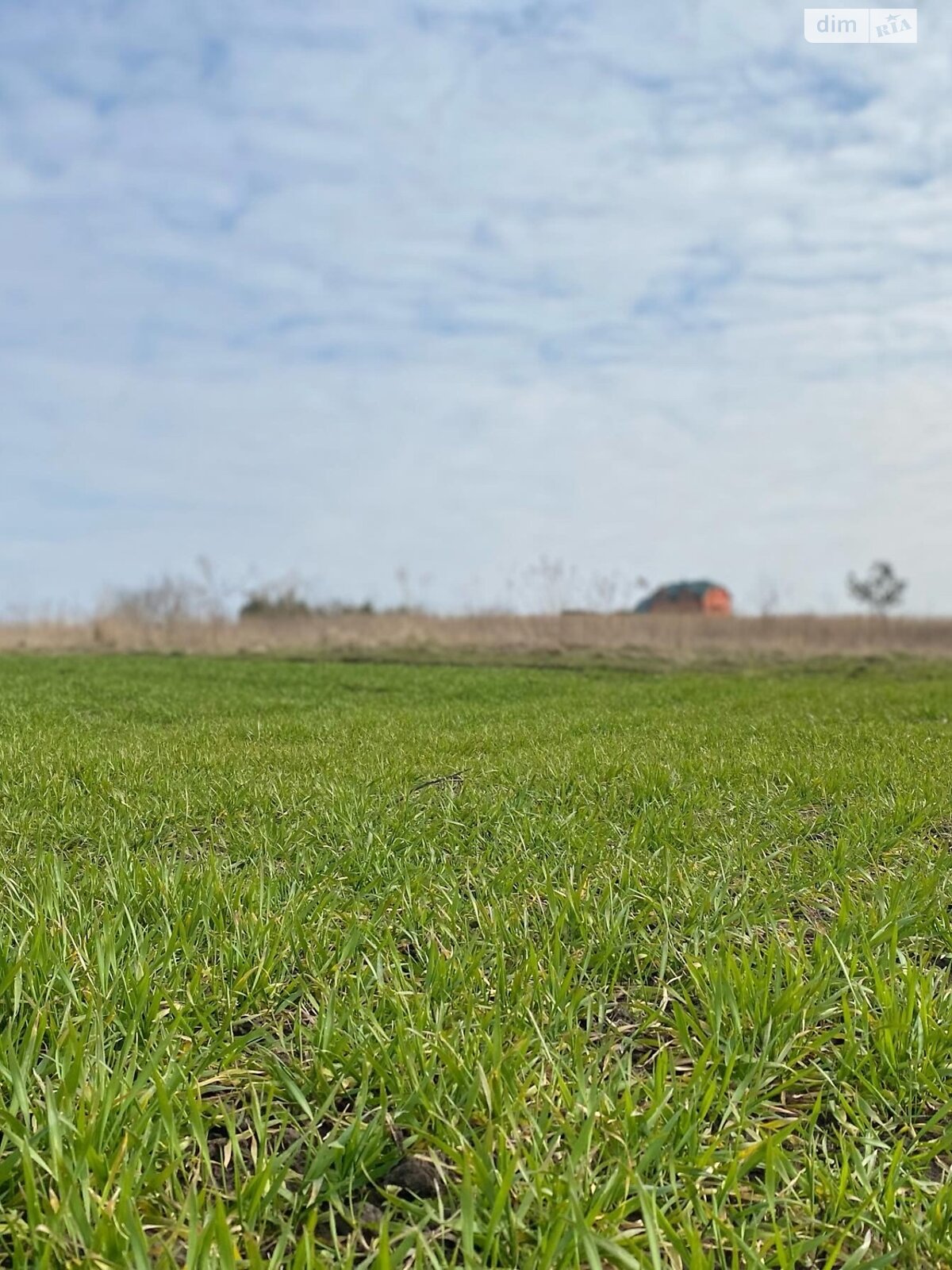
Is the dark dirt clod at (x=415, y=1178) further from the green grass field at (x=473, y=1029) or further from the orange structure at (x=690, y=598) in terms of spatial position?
the orange structure at (x=690, y=598)

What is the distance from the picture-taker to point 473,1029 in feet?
7.11

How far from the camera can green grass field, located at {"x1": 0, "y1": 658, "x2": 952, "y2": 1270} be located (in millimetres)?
1663

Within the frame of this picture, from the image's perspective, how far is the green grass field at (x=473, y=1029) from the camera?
65.5 inches

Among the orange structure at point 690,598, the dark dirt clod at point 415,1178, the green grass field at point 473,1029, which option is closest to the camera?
the green grass field at point 473,1029

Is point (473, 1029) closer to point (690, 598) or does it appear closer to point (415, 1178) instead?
→ point (415, 1178)

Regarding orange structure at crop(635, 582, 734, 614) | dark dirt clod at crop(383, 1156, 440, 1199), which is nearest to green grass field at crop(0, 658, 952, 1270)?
dark dirt clod at crop(383, 1156, 440, 1199)

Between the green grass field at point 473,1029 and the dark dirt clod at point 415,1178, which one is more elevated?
the green grass field at point 473,1029

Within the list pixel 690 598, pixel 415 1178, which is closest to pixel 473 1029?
pixel 415 1178

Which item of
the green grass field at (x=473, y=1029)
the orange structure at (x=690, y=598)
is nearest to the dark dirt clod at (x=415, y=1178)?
the green grass field at (x=473, y=1029)

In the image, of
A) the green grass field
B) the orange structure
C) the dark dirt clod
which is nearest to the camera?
the green grass field

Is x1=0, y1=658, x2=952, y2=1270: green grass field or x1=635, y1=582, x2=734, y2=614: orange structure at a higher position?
x1=635, y1=582, x2=734, y2=614: orange structure

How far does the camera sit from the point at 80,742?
6492mm

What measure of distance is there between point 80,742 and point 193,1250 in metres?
5.51

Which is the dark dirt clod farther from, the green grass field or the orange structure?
the orange structure
